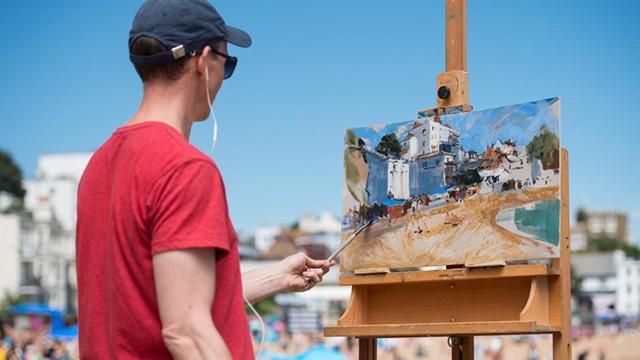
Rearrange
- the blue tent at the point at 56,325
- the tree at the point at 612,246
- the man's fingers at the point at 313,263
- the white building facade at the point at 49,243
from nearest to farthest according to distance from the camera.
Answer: the man's fingers at the point at 313,263, the blue tent at the point at 56,325, the white building facade at the point at 49,243, the tree at the point at 612,246

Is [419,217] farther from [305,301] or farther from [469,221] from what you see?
[305,301]

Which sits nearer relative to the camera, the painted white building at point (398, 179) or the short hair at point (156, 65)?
the short hair at point (156, 65)

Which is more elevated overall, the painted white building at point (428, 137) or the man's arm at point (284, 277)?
the painted white building at point (428, 137)

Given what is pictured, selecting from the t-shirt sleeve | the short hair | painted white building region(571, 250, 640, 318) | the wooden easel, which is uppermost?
the short hair

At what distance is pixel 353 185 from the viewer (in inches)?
159

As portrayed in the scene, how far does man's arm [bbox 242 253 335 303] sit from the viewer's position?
255cm

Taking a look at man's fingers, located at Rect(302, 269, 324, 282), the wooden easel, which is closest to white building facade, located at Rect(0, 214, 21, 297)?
the wooden easel

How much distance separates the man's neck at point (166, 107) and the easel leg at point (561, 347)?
1.98m

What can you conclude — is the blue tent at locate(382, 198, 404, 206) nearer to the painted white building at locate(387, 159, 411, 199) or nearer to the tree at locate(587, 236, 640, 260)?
the painted white building at locate(387, 159, 411, 199)

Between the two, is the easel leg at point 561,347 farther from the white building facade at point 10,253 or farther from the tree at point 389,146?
the white building facade at point 10,253

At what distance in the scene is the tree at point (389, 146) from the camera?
3938mm

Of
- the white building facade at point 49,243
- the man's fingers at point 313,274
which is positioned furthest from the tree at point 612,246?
the man's fingers at point 313,274

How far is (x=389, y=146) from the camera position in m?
3.97

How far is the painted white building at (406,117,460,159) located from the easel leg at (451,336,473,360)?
0.69m
